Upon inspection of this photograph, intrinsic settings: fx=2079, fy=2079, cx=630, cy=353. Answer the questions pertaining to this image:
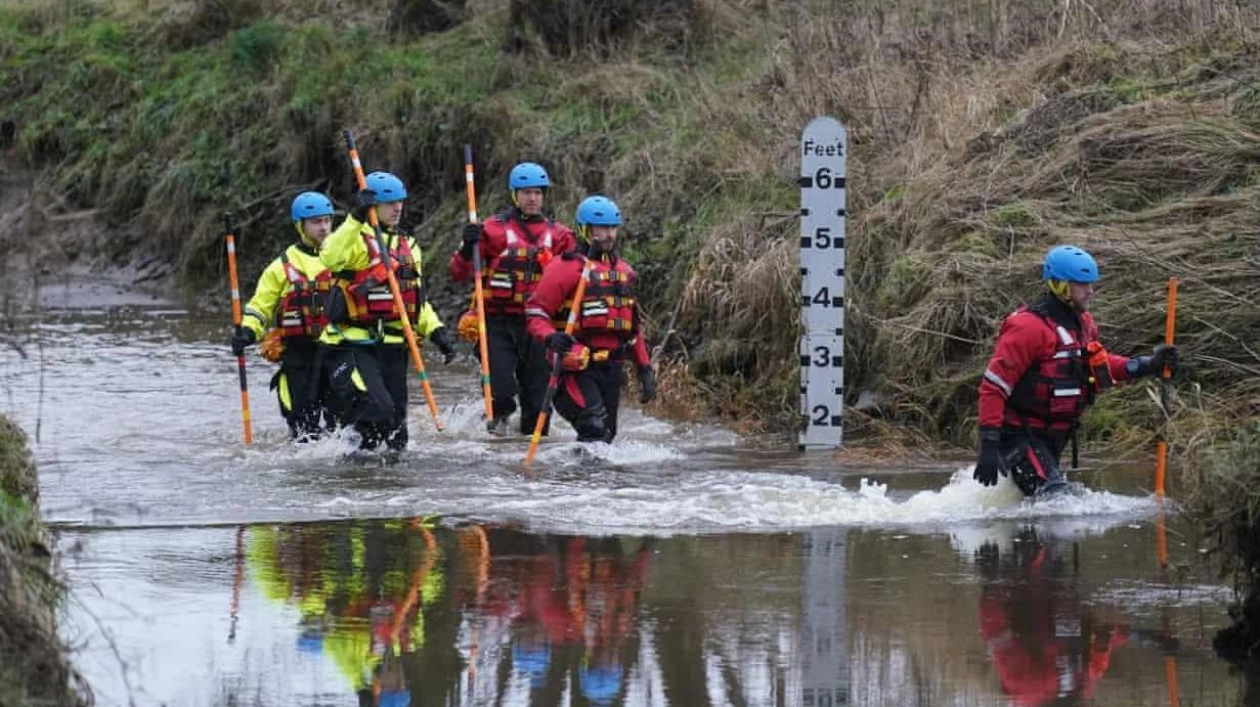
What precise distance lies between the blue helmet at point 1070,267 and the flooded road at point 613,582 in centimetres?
115

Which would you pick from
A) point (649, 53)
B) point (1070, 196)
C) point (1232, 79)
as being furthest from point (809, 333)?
point (649, 53)

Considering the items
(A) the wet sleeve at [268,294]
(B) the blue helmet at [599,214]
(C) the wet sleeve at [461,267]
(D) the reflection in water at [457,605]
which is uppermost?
(B) the blue helmet at [599,214]

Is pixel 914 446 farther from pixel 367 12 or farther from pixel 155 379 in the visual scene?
pixel 367 12

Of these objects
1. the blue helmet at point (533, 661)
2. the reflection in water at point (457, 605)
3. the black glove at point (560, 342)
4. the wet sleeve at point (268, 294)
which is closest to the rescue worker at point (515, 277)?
the wet sleeve at point (268, 294)

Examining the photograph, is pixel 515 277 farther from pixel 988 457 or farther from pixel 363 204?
pixel 988 457

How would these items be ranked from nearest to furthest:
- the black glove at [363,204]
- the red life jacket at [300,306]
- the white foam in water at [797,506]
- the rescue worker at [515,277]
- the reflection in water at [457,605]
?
the reflection in water at [457,605] → the white foam in water at [797,506] → the black glove at [363,204] → the red life jacket at [300,306] → the rescue worker at [515,277]

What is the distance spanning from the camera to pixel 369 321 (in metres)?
12.9

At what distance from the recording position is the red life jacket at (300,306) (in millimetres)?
13195

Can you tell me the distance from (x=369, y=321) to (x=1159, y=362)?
16.2 feet

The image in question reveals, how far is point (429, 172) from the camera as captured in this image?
20.8m

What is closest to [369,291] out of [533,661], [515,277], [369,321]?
[369,321]

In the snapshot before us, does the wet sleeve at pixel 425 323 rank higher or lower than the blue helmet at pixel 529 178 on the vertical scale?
lower

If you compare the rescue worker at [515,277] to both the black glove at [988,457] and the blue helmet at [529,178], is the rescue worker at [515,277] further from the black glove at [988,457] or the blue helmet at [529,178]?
the black glove at [988,457]

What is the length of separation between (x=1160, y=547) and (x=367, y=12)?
649 inches
